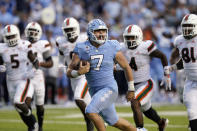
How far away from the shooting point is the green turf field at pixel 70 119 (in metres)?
9.42

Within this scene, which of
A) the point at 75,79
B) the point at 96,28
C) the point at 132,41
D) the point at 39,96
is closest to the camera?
the point at 96,28

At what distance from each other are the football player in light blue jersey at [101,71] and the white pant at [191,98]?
90 cm

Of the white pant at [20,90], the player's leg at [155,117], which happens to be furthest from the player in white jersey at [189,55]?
the white pant at [20,90]

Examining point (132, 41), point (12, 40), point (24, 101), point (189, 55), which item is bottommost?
point (24, 101)

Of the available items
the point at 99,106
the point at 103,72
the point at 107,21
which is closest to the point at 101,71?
the point at 103,72

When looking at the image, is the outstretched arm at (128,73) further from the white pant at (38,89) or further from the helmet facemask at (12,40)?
the white pant at (38,89)

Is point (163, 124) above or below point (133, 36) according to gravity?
below

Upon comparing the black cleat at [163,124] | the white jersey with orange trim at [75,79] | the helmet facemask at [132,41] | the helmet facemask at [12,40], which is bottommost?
the black cleat at [163,124]

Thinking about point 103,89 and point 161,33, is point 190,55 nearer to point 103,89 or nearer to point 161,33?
point 103,89

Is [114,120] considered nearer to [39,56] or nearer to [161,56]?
[161,56]

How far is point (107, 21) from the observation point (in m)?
16.1

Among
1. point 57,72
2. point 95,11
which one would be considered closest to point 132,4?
point 95,11

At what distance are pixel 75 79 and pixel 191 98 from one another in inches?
97.4

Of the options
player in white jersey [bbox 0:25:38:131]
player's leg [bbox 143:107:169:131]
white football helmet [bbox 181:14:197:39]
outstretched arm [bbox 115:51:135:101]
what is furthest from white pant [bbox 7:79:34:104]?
white football helmet [bbox 181:14:197:39]
